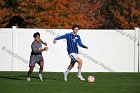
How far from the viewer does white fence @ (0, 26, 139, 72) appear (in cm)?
2681

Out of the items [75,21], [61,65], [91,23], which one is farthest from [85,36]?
[91,23]

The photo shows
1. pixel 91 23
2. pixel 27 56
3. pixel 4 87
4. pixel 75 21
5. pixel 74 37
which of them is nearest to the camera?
pixel 4 87

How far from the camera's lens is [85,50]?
88.1 feet

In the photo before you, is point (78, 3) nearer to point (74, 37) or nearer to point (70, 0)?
point (70, 0)

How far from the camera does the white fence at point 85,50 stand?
2681 cm

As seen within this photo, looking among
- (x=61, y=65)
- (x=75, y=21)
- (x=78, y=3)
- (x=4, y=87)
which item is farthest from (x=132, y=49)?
(x=4, y=87)

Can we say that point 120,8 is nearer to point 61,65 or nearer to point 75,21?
point 75,21

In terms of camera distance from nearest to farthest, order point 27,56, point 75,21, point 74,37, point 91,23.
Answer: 1. point 74,37
2. point 27,56
3. point 75,21
4. point 91,23

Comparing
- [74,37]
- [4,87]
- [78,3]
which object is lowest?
[4,87]

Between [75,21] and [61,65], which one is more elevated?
[75,21]

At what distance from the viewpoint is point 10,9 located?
33.1 metres

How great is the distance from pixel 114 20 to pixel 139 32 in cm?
840

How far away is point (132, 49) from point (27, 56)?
491 centimetres

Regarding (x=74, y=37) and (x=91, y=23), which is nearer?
(x=74, y=37)
